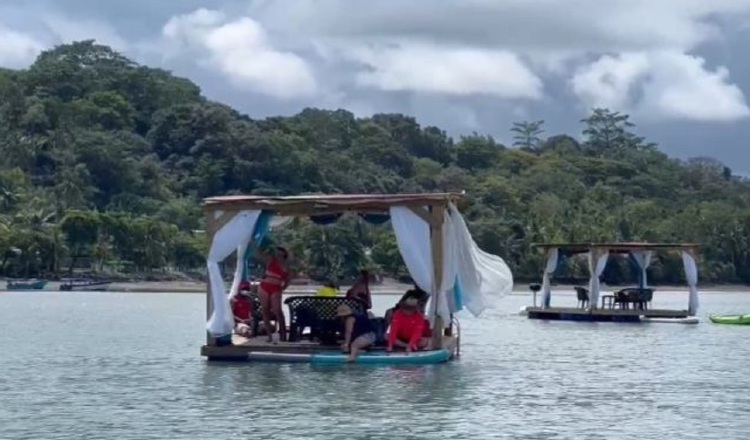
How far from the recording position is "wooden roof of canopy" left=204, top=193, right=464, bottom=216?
2533cm

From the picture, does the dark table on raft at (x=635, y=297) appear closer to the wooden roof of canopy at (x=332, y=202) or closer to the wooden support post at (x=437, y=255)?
the wooden roof of canopy at (x=332, y=202)

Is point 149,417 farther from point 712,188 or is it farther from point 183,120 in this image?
point 712,188

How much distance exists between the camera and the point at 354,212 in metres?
26.9

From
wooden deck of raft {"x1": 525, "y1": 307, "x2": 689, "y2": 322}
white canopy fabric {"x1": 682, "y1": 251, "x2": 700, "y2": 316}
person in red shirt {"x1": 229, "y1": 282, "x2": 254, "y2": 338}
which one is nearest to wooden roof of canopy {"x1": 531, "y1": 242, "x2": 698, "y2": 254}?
white canopy fabric {"x1": 682, "y1": 251, "x2": 700, "y2": 316}

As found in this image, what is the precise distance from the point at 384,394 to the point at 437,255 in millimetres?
4194

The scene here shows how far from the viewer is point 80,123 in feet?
438

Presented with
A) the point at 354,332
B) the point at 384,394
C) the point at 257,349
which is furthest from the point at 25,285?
the point at 384,394

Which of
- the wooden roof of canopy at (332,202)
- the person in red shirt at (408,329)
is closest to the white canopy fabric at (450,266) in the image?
the wooden roof of canopy at (332,202)

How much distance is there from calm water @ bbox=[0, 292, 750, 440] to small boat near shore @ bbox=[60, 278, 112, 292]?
56.4 meters

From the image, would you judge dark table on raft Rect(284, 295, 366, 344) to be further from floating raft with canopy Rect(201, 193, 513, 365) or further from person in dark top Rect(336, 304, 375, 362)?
floating raft with canopy Rect(201, 193, 513, 365)

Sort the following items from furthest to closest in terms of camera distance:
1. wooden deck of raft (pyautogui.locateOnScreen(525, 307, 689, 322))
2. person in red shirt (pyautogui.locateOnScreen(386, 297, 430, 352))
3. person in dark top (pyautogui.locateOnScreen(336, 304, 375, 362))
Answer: wooden deck of raft (pyautogui.locateOnScreen(525, 307, 689, 322)), person in red shirt (pyautogui.locateOnScreen(386, 297, 430, 352)), person in dark top (pyautogui.locateOnScreen(336, 304, 375, 362))

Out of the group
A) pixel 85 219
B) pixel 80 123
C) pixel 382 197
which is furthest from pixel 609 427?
pixel 80 123

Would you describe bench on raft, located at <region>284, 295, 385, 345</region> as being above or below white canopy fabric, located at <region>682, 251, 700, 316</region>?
below

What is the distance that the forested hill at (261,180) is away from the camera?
9850 cm
